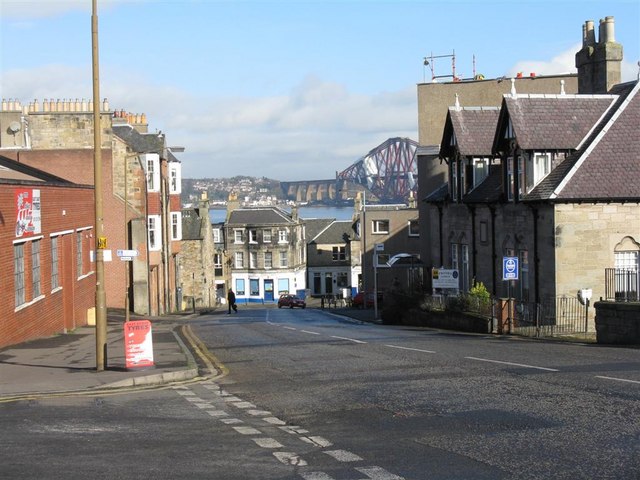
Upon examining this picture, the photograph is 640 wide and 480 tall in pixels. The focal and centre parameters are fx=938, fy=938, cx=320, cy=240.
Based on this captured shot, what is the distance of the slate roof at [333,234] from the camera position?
385 ft

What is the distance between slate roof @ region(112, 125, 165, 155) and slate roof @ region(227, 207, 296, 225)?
54.8 metres

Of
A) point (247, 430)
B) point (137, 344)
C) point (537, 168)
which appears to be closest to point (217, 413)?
point (247, 430)

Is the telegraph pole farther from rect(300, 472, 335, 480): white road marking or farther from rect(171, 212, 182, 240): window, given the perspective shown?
rect(171, 212, 182, 240): window

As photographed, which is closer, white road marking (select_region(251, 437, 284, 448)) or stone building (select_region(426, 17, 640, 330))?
white road marking (select_region(251, 437, 284, 448))

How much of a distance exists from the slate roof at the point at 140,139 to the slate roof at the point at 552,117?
82.3 ft

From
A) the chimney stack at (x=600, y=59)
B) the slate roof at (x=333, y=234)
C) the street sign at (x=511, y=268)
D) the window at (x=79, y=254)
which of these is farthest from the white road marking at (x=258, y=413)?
the slate roof at (x=333, y=234)

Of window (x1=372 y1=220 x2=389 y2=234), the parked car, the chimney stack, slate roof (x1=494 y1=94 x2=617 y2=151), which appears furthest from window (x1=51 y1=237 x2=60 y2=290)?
window (x1=372 y1=220 x2=389 y2=234)

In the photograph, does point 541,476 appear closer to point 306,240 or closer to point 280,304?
point 280,304

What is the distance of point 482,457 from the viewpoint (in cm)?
999

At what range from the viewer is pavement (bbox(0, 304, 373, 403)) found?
16.6m

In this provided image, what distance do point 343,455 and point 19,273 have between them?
58.5 feet

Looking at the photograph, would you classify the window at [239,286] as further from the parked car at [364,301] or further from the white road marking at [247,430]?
the white road marking at [247,430]

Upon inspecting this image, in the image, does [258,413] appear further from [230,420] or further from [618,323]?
[618,323]

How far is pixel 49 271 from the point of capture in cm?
3003
